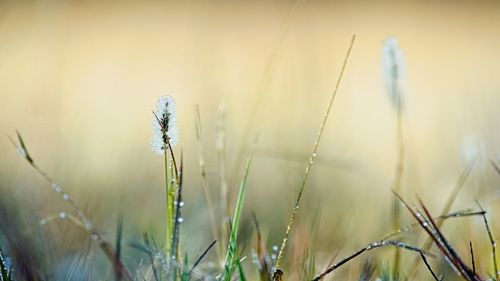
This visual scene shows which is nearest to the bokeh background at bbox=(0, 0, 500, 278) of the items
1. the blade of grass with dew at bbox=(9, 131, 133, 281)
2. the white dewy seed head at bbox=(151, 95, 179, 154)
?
the blade of grass with dew at bbox=(9, 131, 133, 281)

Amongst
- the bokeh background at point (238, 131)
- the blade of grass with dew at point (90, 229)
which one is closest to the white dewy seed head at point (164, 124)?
the blade of grass with dew at point (90, 229)

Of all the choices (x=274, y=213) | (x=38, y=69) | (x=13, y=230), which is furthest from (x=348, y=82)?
(x=13, y=230)

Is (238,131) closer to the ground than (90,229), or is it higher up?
higher up

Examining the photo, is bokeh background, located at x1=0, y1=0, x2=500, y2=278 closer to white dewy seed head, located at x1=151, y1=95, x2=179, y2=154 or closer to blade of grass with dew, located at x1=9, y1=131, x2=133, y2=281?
blade of grass with dew, located at x1=9, y1=131, x2=133, y2=281

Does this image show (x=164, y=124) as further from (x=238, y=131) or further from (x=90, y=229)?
(x=238, y=131)

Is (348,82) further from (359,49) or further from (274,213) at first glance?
(274,213)

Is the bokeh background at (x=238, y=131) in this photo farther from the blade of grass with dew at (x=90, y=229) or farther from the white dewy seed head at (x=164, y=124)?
the white dewy seed head at (x=164, y=124)

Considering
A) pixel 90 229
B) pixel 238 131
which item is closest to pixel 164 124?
pixel 90 229

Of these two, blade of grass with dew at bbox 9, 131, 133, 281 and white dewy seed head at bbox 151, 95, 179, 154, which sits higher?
white dewy seed head at bbox 151, 95, 179, 154
